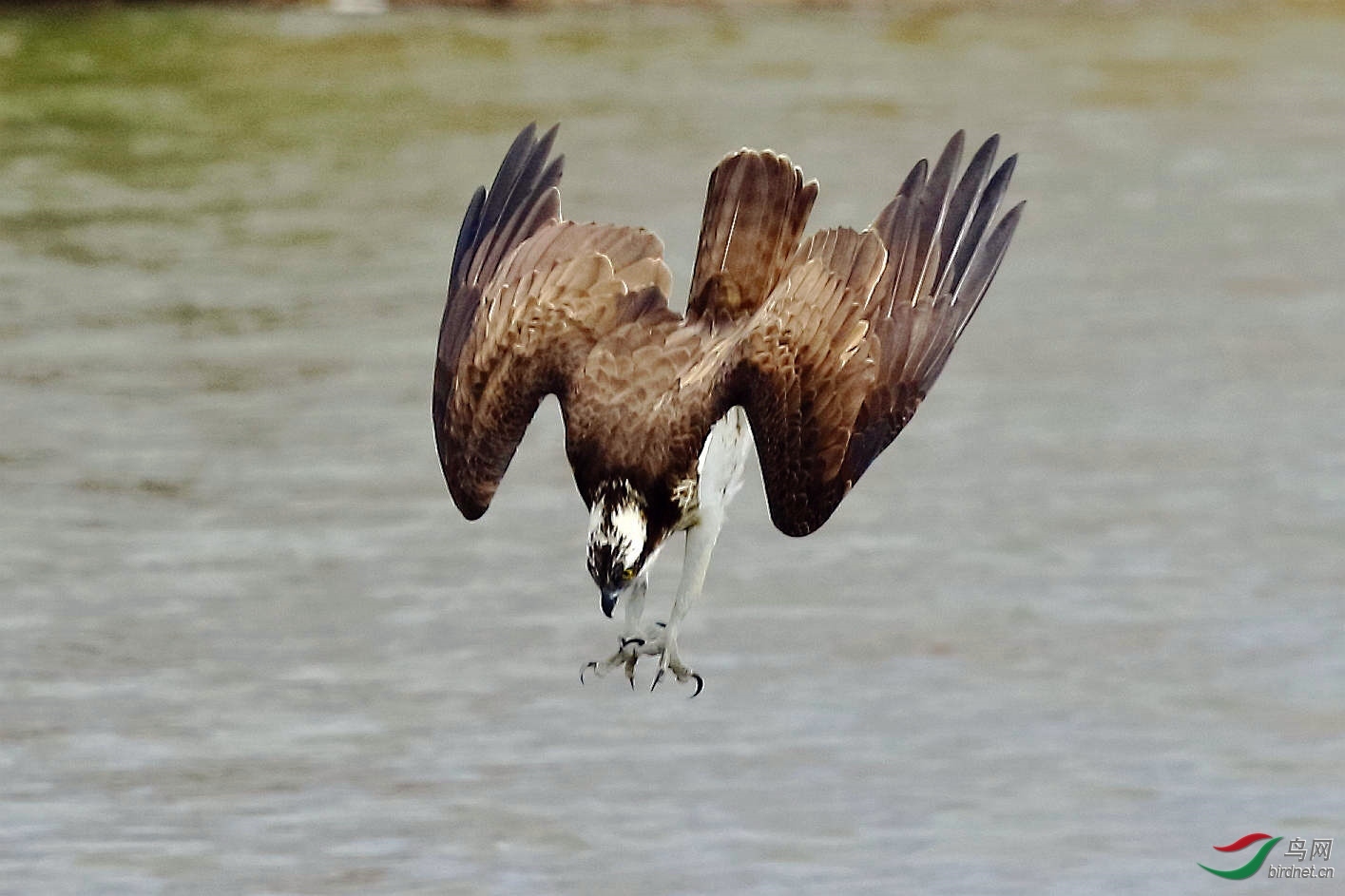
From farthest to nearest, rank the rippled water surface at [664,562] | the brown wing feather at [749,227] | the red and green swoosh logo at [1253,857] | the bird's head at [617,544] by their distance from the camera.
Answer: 1. the rippled water surface at [664,562]
2. the red and green swoosh logo at [1253,857]
3. the brown wing feather at [749,227]
4. the bird's head at [617,544]

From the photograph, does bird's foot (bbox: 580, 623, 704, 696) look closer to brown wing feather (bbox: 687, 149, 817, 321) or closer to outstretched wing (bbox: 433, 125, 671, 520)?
outstretched wing (bbox: 433, 125, 671, 520)

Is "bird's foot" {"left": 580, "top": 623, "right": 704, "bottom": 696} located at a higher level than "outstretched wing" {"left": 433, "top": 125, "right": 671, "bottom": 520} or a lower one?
lower

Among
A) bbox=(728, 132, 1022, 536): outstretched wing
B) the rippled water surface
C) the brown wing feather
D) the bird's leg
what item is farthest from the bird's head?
the rippled water surface

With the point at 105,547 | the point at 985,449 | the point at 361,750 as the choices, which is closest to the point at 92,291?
the point at 105,547

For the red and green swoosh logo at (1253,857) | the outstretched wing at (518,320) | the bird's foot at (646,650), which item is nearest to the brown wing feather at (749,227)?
the outstretched wing at (518,320)

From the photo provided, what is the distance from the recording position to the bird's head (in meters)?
8.02

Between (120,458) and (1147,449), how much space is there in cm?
542

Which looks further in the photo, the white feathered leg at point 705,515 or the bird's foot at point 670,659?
the white feathered leg at point 705,515

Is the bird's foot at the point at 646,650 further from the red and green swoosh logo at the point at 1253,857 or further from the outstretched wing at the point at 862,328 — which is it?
the red and green swoosh logo at the point at 1253,857

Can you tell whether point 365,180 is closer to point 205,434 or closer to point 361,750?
point 205,434

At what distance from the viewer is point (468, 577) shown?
13.6 m

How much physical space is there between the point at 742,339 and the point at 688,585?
0.71m

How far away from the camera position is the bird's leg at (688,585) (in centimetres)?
826

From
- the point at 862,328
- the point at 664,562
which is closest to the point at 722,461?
the point at 862,328
